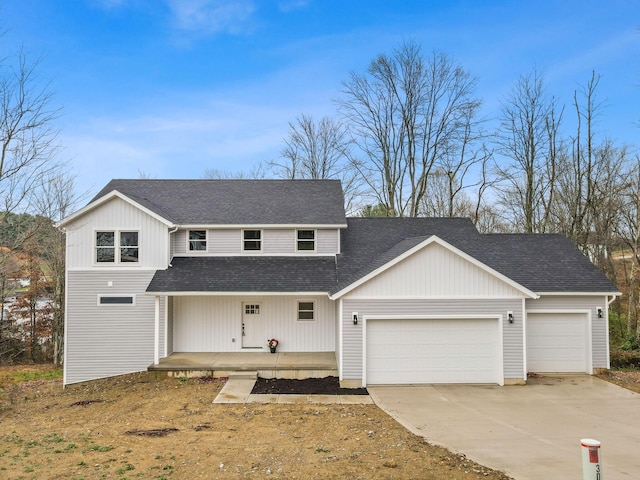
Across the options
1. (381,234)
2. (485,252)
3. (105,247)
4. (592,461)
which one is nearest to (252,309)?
(105,247)

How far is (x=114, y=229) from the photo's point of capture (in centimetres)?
1478

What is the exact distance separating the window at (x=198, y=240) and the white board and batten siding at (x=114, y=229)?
46.2 inches

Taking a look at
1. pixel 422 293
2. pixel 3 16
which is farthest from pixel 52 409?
pixel 422 293

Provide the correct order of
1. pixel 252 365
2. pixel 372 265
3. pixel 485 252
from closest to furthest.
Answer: pixel 252 365
pixel 372 265
pixel 485 252

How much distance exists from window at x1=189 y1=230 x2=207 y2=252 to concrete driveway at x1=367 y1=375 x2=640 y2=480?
8.13m

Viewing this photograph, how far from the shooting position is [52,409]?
37.3 ft

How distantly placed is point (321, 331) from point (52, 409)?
846 cm

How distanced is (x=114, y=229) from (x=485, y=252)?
13.6 meters

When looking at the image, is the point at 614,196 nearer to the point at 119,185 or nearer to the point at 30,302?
the point at 119,185

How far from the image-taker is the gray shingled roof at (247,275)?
1413 centimetres

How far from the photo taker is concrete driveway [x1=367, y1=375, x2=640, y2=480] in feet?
22.7

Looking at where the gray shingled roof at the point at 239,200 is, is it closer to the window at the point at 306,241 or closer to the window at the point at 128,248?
the window at the point at 306,241

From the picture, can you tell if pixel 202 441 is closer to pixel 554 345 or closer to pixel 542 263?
pixel 554 345

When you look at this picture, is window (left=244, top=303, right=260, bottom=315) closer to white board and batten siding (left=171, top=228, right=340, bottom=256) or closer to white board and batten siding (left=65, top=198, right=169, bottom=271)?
white board and batten siding (left=171, top=228, right=340, bottom=256)
